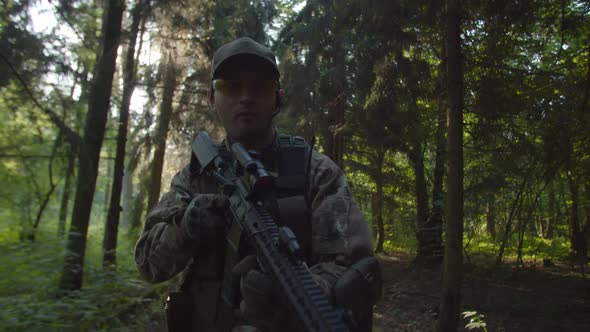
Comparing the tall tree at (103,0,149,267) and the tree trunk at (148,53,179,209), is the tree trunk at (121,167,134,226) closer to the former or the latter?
the tree trunk at (148,53,179,209)

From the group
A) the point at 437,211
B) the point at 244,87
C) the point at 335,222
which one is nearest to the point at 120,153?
the point at 437,211

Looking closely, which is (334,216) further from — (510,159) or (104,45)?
(104,45)

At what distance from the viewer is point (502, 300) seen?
8.14m

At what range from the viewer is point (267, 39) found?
1348 cm

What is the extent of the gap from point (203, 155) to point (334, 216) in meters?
0.86

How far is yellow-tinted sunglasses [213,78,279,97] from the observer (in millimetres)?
2333

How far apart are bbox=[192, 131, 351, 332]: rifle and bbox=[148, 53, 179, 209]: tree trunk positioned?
7533 millimetres

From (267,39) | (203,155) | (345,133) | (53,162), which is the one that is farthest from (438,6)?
(267,39)

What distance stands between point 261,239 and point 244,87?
3.24 ft

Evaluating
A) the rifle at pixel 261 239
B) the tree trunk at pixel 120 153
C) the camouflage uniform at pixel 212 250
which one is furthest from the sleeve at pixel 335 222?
the tree trunk at pixel 120 153

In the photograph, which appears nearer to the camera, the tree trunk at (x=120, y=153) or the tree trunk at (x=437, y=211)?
the tree trunk at (x=120, y=153)

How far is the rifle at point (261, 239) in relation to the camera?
4.58ft

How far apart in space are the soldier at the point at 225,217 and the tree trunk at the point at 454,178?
14.4ft

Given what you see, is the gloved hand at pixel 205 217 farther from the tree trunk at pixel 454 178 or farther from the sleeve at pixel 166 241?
the tree trunk at pixel 454 178
